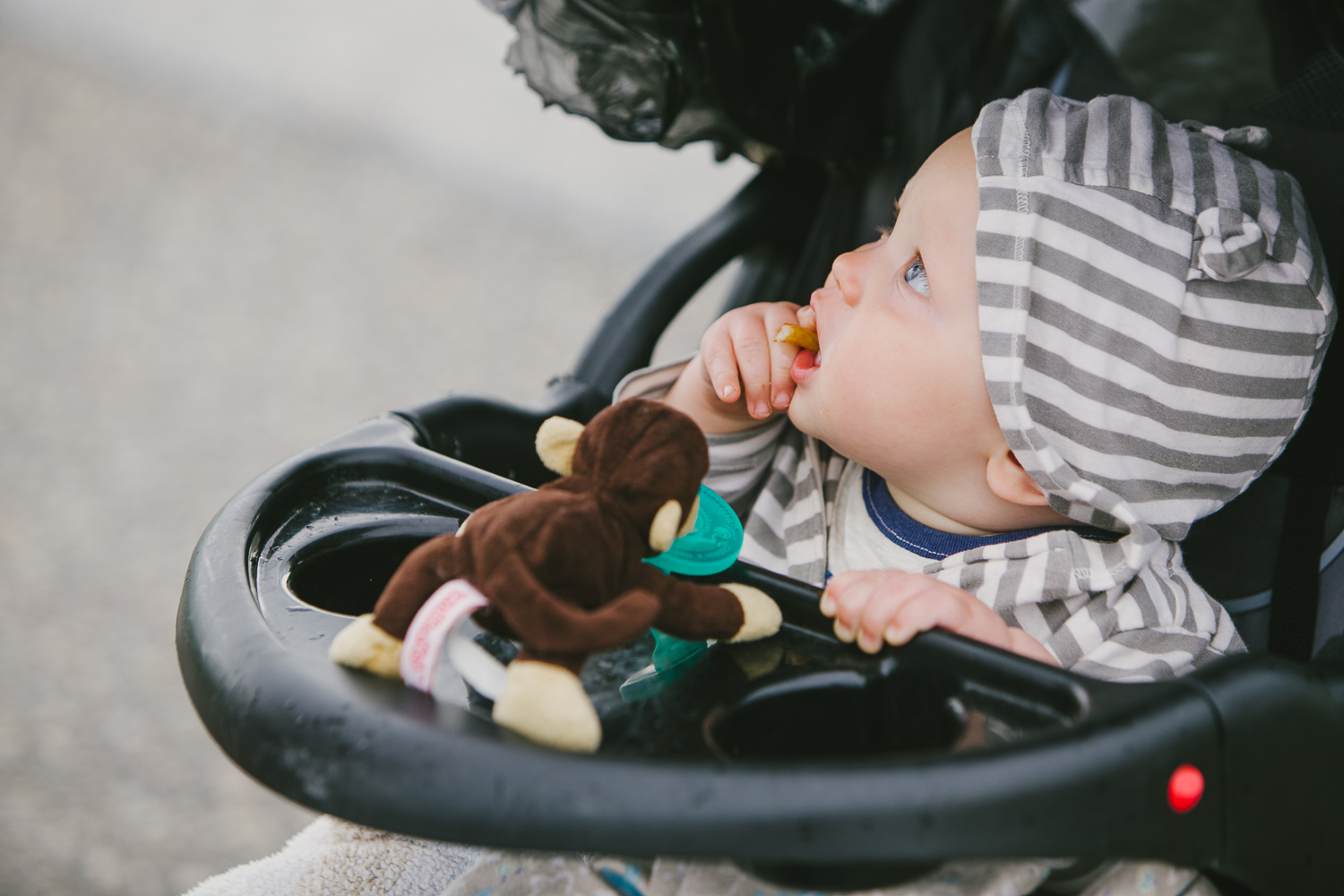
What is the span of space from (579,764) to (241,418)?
1.66 meters

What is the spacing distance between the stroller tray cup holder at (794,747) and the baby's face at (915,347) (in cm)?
14

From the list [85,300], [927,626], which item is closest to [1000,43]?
[927,626]

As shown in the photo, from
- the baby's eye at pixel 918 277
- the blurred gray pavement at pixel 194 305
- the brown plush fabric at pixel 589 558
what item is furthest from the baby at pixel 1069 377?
the blurred gray pavement at pixel 194 305

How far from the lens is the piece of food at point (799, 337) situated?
2.39 ft

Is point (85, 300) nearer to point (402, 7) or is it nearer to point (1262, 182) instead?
point (402, 7)

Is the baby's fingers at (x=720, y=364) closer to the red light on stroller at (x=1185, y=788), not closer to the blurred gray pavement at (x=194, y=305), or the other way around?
the red light on stroller at (x=1185, y=788)

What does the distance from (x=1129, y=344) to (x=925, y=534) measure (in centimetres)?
19

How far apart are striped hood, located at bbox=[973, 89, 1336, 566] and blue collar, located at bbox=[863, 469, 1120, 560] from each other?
6 cm

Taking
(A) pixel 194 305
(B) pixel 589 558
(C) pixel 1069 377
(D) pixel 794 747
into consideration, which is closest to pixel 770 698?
(D) pixel 794 747

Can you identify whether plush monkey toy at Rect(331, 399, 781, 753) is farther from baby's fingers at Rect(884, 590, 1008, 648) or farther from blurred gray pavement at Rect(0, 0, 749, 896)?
blurred gray pavement at Rect(0, 0, 749, 896)

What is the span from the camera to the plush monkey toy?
431mm

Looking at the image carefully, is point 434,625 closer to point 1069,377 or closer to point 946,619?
point 946,619

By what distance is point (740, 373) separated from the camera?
0.76 m

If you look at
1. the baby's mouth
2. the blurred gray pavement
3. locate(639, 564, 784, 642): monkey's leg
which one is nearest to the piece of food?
the baby's mouth
